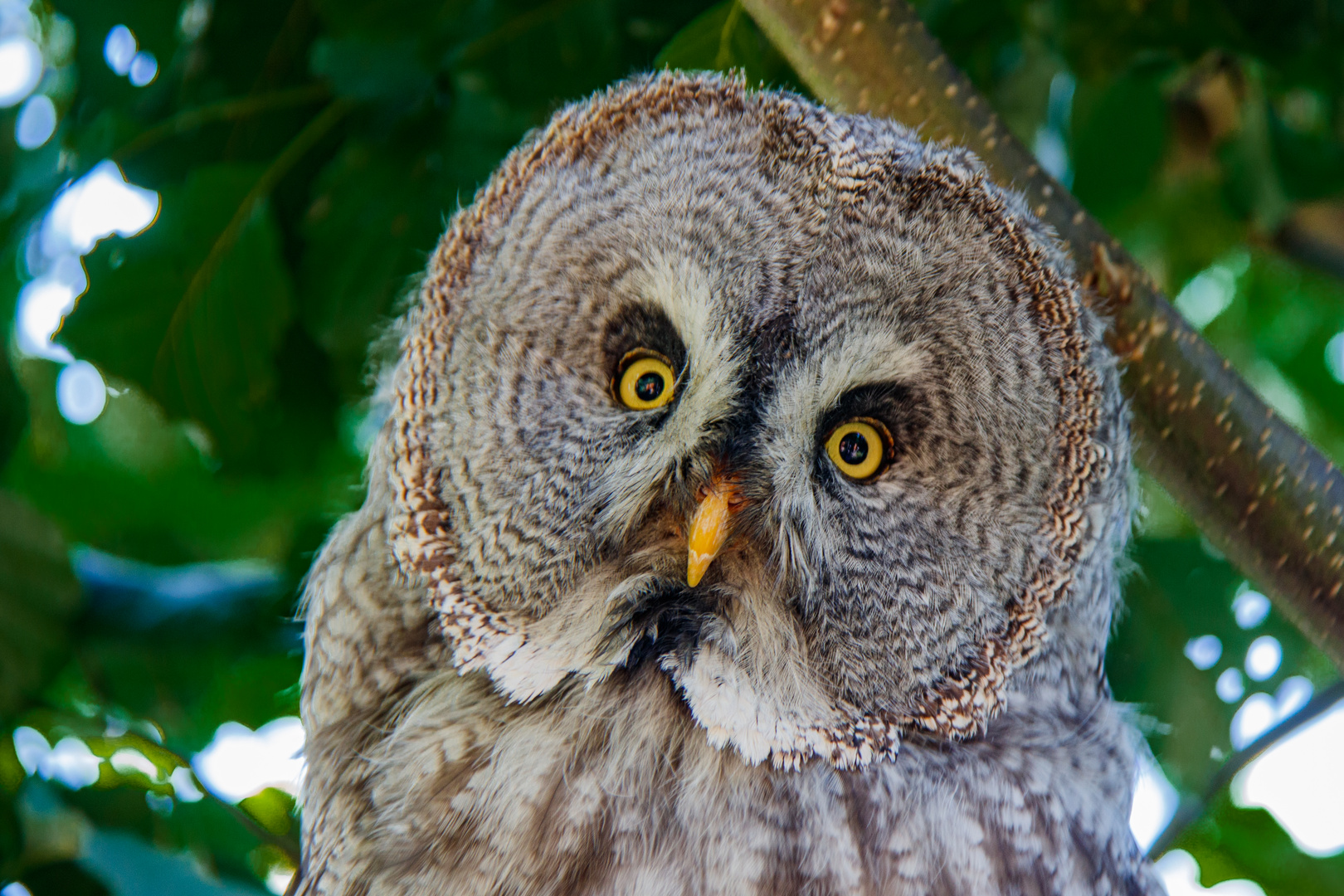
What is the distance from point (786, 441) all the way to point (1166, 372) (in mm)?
390

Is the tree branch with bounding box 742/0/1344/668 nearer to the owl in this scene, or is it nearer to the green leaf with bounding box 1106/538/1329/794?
the owl

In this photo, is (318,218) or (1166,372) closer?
(1166,372)

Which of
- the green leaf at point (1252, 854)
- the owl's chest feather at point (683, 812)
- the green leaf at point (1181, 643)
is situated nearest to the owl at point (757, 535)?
the owl's chest feather at point (683, 812)

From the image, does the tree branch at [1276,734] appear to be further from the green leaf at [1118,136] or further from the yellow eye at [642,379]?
the green leaf at [1118,136]

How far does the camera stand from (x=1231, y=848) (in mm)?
1532

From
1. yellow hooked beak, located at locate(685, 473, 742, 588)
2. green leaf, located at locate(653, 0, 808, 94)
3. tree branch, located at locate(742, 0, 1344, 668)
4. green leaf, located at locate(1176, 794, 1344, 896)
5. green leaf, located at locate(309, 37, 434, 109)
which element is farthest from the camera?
green leaf, located at locate(1176, 794, 1344, 896)

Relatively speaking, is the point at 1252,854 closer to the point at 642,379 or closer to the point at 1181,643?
the point at 1181,643

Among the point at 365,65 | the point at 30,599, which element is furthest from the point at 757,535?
the point at 30,599

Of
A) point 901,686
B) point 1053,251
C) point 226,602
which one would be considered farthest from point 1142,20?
point 226,602

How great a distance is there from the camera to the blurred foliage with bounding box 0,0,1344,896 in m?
1.35

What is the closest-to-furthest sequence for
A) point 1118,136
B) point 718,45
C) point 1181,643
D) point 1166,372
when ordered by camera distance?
point 1166,372, point 718,45, point 1181,643, point 1118,136

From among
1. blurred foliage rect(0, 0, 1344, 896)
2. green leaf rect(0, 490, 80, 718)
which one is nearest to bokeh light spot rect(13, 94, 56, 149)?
blurred foliage rect(0, 0, 1344, 896)

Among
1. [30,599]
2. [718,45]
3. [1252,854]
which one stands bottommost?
[1252,854]

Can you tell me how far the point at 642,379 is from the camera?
992 mm
